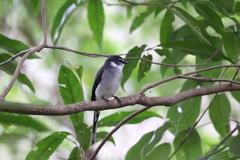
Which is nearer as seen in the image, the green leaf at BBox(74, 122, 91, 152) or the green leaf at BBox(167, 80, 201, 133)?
the green leaf at BBox(74, 122, 91, 152)

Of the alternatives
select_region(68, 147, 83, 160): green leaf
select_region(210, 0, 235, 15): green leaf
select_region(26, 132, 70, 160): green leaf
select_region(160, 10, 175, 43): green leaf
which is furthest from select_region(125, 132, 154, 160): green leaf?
select_region(210, 0, 235, 15): green leaf

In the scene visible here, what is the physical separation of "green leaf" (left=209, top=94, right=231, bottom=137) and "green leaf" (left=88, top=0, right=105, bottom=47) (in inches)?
46.8

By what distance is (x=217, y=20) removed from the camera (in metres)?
2.62

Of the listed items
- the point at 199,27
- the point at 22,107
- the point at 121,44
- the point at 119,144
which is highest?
the point at 121,44

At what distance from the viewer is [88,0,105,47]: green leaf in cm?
317

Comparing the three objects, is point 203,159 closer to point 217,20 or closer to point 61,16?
point 217,20

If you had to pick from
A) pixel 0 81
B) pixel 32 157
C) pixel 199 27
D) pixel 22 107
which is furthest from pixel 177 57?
pixel 0 81

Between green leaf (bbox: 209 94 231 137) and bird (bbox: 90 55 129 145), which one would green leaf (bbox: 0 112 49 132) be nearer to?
bird (bbox: 90 55 129 145)

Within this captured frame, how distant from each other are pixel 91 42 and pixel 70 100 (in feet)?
11.5

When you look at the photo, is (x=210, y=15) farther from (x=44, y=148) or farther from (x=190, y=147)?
(x=44, y=148)

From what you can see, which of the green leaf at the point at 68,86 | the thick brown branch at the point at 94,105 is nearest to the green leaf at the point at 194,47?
the thick brown branch at the point at 94,105

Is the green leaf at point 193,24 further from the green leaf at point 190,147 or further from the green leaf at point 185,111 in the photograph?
Answer: the green leaf at point 190,147

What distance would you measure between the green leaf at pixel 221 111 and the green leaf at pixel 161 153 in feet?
1.55

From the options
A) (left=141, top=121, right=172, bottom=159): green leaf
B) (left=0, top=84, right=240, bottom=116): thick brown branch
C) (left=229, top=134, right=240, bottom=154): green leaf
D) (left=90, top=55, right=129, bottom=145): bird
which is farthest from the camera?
(left=90, top=55, right=129, bottom=145): bird
